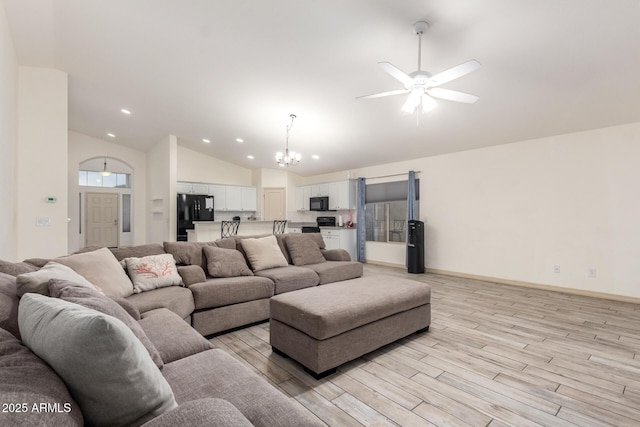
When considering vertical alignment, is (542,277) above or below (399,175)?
below

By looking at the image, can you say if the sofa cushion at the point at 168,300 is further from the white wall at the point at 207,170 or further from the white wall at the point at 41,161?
the white wall at the point at 207,170

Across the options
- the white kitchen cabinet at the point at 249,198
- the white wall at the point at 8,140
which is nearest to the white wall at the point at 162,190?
the white kitchen cabinet at the point at 249,198

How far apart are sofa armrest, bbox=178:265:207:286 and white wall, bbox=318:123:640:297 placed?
15.6ft

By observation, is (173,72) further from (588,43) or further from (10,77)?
(588,43)

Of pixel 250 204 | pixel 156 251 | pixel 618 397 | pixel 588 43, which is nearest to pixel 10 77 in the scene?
pixel 156 251

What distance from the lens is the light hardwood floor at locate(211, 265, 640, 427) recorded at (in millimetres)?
1775

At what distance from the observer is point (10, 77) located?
3689mm

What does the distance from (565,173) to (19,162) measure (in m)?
8.21

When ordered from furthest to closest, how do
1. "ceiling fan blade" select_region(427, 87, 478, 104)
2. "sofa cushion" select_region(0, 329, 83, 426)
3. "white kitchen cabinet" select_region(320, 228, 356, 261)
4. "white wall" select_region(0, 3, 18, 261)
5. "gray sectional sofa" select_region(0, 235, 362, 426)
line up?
"white kitchen cabinet" select_region(320, 228, 356, 261) < "white wall" select_region(0, 3, 18, 261) < "ceiling fan blade" select_region(427, 87, 478, 104) < "gray sectional sofa" select_region(0, 235, 362, 426) < "sofa cushion" select_region(0, 329, 83, 426)

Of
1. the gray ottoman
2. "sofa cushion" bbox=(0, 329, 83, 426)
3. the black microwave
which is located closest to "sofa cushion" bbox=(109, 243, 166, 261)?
the gray ottoman

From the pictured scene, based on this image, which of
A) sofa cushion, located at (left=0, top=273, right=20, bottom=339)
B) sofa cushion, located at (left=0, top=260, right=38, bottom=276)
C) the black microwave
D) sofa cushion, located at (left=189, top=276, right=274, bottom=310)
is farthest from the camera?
the black microwave

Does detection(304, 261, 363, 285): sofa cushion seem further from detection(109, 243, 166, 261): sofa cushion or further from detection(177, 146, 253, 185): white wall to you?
detection(177, 146, 253, 185): white wall

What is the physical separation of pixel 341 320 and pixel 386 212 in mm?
5377

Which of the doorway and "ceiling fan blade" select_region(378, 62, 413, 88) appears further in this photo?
the doorway
